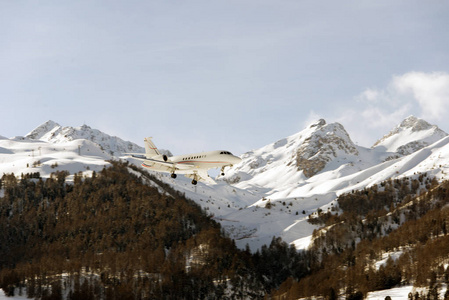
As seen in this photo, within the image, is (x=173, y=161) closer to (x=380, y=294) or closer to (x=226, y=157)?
(x=226, y=157)

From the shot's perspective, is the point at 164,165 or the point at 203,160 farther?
the point at 164,165

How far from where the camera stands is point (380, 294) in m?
192

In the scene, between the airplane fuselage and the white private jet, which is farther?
the white private jet

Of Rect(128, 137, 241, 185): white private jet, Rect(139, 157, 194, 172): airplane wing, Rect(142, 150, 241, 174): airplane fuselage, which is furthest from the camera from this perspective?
Rect(139, 157, 194, 172): airplane wing

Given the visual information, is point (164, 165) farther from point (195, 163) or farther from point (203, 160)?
point (203, 160)

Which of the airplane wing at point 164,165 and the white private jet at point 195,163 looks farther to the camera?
the airplane wing at point 164,165

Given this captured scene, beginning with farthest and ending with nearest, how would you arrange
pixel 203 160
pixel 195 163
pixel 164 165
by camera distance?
pixel 164 165 < pixel 195 163 < pixel 203 160

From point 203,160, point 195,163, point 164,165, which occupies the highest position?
point 164,165

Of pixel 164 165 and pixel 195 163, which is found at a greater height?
pixel 164 165

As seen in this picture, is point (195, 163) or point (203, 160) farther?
point (195, 163)

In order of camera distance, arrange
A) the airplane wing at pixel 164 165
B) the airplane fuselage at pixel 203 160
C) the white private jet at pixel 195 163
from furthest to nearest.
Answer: the airplane wing at pixel 164 165 → the white private jet at pixel 195 163 → the airplane fuselage at pixel 203 160

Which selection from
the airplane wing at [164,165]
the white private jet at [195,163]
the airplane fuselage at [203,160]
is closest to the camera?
the airplane fuselage at [203,160]

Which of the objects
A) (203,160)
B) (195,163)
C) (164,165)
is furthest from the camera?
(164,165)

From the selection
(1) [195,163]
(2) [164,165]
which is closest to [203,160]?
(1) [195,163]
